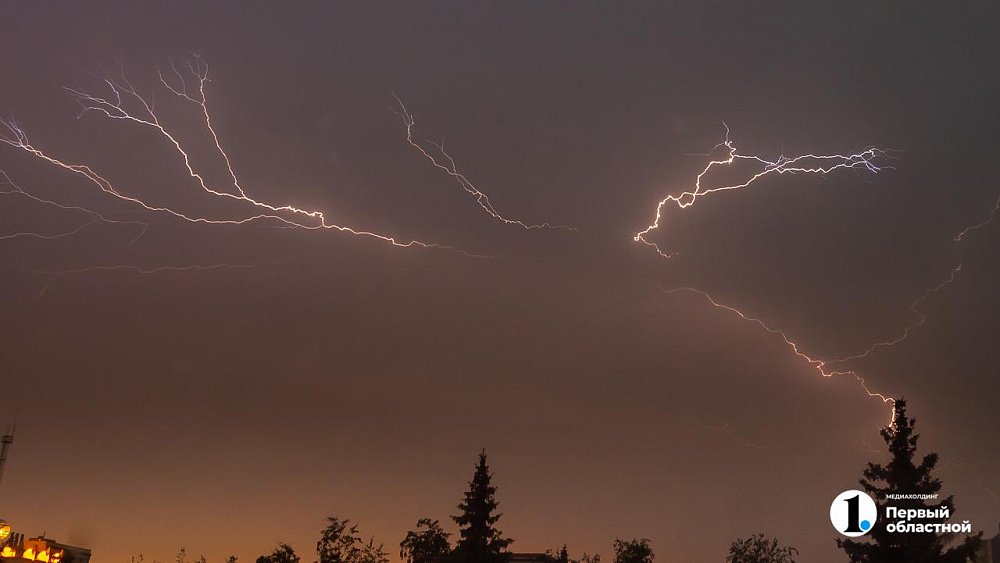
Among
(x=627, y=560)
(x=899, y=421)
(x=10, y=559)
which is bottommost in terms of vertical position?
(x=10, y=559)

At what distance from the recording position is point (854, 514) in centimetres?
2259

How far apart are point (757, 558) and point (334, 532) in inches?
697

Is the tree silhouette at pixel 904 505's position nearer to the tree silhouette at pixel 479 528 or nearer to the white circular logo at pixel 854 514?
the white circular logo at pixel 854 514

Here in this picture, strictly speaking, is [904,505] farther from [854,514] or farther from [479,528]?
[479,528]

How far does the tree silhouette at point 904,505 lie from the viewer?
21578 mm

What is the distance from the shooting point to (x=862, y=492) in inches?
901

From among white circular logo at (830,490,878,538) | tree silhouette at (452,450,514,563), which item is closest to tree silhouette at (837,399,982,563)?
white circular logo at (830,490,878,538)

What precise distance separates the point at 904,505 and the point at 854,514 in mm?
1152

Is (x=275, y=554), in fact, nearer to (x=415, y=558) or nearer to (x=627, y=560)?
(x=415, y=558)

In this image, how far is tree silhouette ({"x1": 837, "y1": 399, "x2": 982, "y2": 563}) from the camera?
2158 centimetres

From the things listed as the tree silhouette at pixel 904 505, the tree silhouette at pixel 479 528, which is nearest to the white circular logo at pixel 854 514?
the tree silhouette at pixel 904 505

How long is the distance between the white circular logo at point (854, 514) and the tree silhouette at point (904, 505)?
0.18 m

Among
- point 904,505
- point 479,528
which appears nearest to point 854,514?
point 904,505

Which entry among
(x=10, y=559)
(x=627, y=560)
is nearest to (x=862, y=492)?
(x=627, y=560)
